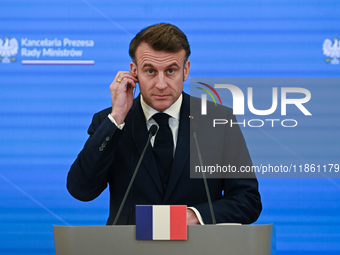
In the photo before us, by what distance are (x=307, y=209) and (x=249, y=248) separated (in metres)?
1.56

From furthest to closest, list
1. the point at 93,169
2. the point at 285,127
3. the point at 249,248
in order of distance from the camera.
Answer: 1. the point at 285,127
2. the point at 93,169
3. the point at 249,248

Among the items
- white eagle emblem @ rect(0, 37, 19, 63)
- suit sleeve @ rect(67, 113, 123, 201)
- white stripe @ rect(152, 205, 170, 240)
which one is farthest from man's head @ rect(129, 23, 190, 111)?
white eagle emblem @ rect(0, 37, 19, 63)

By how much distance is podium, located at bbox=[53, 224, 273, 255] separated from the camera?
4.29 feet

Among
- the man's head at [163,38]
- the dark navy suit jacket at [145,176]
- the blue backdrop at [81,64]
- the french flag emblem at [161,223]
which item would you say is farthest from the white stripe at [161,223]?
the blue backdrop at [81,64]

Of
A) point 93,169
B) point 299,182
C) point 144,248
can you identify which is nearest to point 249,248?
point 144,248

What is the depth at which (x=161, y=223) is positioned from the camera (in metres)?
1.33

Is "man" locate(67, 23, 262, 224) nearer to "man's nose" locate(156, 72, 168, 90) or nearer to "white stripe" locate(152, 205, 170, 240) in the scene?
"man's nose" locate(156, 72, 168, 90)

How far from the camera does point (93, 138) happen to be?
5.94 ft

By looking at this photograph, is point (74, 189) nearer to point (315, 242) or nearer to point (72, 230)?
point (72, 230)

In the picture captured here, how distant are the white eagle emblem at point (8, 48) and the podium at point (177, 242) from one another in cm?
186

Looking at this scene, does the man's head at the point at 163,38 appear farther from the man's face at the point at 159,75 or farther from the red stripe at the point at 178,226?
the red stripe at the point at 178,226

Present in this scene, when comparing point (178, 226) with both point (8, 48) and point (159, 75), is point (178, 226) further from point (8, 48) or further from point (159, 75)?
point (8, 48)

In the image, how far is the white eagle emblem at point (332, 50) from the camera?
9.04ft

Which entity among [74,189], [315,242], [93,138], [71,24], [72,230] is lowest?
[315,242]
